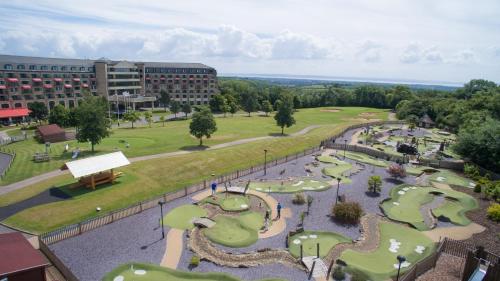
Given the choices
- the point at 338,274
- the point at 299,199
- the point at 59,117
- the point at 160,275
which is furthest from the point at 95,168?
the point at 59,117

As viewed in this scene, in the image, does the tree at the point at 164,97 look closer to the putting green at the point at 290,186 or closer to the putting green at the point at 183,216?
the putting green at the point at 290,186

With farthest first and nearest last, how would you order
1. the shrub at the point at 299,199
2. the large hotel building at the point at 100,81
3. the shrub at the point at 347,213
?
the large hotel building at the point at 100,81, the shrub at the point at 299,199, the shrub at the point at 347,213

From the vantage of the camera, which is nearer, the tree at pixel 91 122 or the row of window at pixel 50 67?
the tree at pixel 91 122

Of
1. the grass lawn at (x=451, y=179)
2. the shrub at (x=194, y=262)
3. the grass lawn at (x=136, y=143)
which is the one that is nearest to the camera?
the shrub at (x=194, y=262)

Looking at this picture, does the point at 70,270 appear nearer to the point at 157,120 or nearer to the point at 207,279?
the point at 207,279

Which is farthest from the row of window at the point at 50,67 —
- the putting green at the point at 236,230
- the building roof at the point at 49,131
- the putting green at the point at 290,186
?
the putting green at the point at 236,230

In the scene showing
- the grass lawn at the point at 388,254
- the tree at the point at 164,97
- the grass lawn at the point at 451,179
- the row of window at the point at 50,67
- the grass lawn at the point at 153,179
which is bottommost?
the grass lawn at the point at 153,179

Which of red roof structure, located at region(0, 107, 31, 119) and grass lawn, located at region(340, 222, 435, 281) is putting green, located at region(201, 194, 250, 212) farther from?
red roof structure, located at region(0, 107, 31, 119)

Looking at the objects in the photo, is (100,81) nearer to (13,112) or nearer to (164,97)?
(164,97)

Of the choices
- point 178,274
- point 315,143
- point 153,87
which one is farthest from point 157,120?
point 178,274

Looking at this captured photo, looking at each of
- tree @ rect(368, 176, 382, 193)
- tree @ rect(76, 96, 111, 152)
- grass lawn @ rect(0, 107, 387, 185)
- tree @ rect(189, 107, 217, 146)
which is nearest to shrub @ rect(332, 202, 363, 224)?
tree @ rect(368, 176, 382, 193)
